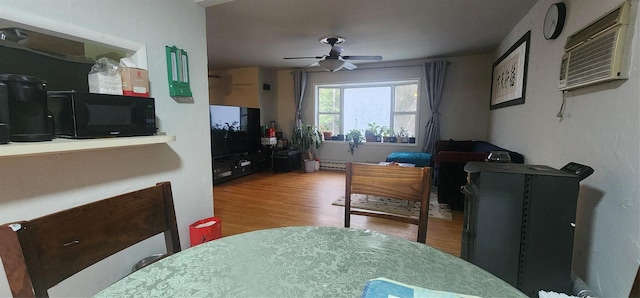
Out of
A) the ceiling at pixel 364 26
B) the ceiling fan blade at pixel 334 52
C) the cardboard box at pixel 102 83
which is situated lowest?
the cardboard box at pixel 102 83

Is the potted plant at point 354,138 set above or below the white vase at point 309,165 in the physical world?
above

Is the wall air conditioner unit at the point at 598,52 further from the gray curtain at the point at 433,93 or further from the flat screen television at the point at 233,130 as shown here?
the flat screen television at the point at 233,130

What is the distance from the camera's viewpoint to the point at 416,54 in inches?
178

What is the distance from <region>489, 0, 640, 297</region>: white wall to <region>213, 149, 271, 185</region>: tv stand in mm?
4092

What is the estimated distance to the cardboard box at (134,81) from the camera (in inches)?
56.6

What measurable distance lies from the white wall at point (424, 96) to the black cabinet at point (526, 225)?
11.9 ft

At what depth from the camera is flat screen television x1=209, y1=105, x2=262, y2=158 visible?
4323 millimetres

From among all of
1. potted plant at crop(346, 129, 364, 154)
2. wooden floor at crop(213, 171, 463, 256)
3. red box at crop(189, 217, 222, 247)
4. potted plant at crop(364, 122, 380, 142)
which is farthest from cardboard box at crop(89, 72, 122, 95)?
potted plant at crop(364, 122, 380, 142)

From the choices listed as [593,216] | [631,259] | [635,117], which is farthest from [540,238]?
[635,117]

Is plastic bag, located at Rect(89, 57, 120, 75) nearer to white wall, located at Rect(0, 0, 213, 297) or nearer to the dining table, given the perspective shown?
white wall, located at Rect(0, 0, 213, 297)

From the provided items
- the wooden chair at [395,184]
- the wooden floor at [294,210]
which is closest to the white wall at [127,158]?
the wooden floor at [294,210]

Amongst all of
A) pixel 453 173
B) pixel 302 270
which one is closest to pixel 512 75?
pixel 453 173

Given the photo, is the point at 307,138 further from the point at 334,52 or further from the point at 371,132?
the point at 334,52

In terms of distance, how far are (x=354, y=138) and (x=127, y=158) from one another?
4.33m
